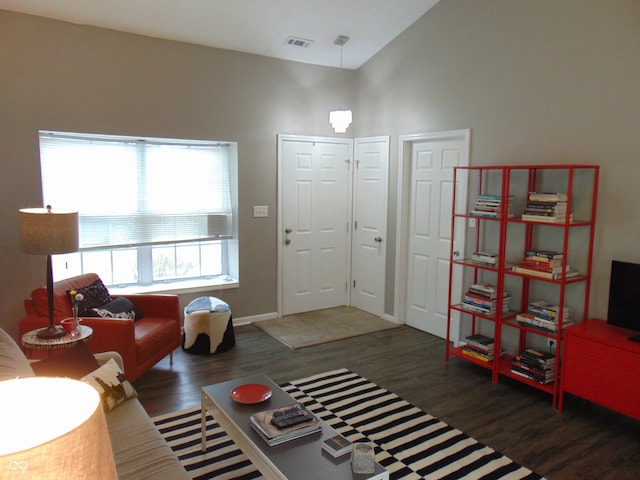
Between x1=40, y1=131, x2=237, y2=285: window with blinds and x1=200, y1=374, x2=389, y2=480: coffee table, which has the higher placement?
x1=40, y1=131, x2=237, y2=285: window with blinds

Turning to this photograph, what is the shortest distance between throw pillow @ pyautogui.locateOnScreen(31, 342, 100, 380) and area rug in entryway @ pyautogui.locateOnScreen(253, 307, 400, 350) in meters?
2.29

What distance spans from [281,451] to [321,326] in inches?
123

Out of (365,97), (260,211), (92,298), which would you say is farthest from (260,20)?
(92,298)

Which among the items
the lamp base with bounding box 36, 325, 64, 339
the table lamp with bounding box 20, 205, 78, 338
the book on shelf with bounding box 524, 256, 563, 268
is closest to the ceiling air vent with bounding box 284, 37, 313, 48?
the table lamp with bounding box 20, 205, 78, 338

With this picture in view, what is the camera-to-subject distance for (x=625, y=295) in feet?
10.5

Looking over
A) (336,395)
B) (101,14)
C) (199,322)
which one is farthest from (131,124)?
(336,395)

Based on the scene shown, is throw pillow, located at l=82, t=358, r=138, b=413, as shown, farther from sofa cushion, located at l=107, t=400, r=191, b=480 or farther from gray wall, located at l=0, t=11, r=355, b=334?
gray wall, located at l=0, t=11, r=355, b=334

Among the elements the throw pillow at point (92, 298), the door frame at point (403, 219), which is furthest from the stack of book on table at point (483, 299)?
the throw pillow at point (92, 298)

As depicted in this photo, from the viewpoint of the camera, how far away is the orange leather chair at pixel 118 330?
11.4ft

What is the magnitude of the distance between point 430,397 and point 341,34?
3588 millimetres

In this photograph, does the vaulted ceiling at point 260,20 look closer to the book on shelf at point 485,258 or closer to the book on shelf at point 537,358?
the book on shelf at point 485,258

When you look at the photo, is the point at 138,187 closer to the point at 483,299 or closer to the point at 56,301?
the point at 56,301

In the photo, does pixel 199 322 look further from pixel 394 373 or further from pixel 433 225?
pixel 433 225

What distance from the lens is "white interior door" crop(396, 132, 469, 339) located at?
4754 millimetres
